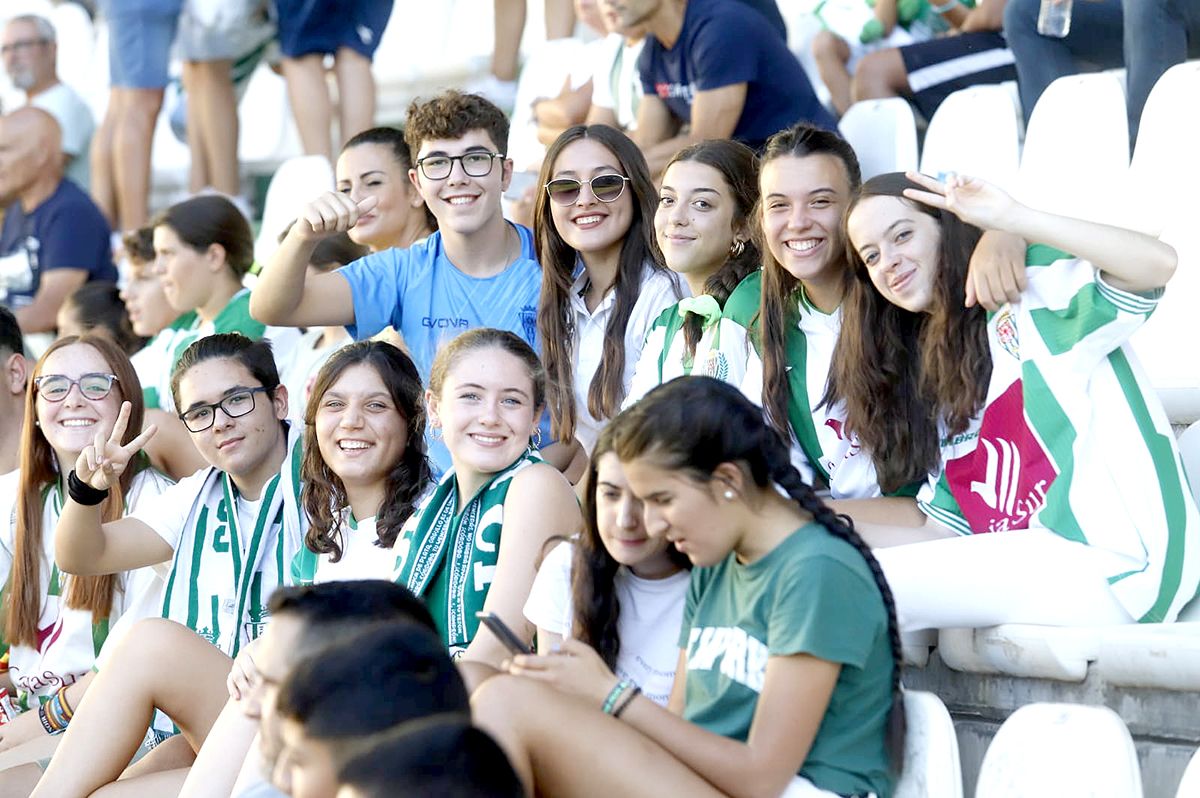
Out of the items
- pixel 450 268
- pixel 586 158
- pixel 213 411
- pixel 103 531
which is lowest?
pixel 103 531

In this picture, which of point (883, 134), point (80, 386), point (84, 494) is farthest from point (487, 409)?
point (883, 134)

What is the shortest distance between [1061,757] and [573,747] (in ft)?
2.11

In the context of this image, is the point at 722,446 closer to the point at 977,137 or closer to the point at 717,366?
the point at 717,366

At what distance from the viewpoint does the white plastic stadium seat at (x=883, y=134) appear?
180 inches

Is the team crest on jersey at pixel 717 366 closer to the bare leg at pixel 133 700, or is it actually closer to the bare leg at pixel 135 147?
the bare leg at pixel 133 700

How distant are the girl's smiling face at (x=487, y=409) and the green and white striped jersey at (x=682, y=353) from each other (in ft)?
0.86

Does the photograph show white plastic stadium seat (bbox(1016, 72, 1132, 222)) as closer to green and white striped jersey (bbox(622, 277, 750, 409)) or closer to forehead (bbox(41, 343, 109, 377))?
green and white striped jersey (bbox(622, 277, 750, 409))

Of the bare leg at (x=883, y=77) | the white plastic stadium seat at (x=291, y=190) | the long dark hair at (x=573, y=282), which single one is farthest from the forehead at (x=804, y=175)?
the white plastic stadium seat at (x=291, y=190)

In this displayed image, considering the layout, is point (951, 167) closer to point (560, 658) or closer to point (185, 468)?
point (185, 468)

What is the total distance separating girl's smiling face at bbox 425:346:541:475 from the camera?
2.91m

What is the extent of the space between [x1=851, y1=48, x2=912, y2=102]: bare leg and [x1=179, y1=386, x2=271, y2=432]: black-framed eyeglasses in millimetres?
2412

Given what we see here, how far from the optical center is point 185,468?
4074 mm

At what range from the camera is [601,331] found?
3.65 meters

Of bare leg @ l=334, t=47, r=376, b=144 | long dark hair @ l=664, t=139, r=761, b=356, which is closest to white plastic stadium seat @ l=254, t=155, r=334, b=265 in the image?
bare leg @ l=334, t=47, r=376, b=144
